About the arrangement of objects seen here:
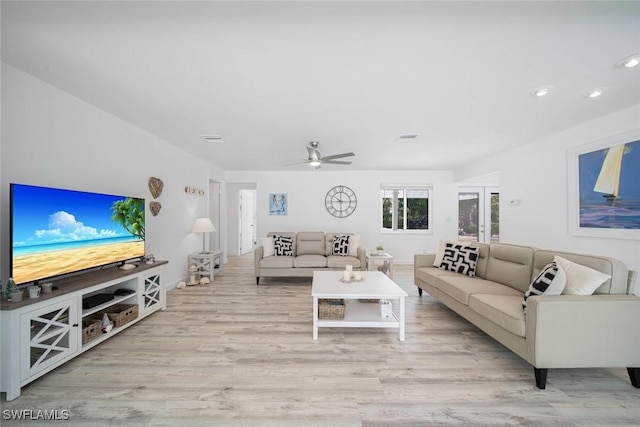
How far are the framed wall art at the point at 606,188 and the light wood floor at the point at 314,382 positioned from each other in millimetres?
1711

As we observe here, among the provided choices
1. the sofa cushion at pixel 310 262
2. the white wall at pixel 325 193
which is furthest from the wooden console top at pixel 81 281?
the white wall at pixel 325 193

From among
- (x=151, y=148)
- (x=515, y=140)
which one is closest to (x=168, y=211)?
(x=151, y=148)

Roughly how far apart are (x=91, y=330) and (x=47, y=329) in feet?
1.26

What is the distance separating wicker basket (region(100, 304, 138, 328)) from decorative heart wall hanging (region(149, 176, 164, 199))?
5.25 feet

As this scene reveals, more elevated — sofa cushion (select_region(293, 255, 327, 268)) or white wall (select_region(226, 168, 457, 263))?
white wall (select_region(226, 168, 457, 263))

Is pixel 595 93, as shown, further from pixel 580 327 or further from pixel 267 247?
pixel 267 247

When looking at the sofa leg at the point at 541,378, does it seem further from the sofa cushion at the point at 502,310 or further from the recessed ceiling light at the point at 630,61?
the recessed ceiling light at the point at 630,61

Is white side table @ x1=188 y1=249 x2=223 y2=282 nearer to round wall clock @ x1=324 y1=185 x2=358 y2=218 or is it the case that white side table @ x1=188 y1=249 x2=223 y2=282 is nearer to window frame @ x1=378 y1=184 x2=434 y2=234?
round wall clock @ x1=324 y1=185 x2=358 y2=218

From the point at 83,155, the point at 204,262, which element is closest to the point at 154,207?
the point at 83,155

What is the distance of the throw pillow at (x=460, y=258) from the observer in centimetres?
324

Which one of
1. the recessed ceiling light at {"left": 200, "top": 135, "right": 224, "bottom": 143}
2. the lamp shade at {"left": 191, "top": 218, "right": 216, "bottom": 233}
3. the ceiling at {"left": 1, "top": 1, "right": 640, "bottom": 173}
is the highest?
the ceiling at {"left": 1, "top": 1, "right": 640, "bottom": 173}

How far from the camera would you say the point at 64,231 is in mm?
2117

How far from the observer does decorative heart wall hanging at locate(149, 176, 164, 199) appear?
3571 mm

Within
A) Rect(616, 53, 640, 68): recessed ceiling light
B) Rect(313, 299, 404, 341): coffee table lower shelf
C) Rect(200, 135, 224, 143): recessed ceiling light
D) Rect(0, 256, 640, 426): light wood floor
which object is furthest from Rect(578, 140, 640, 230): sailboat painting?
Rect(200, 135, 224, 143): recessed ceiling light
